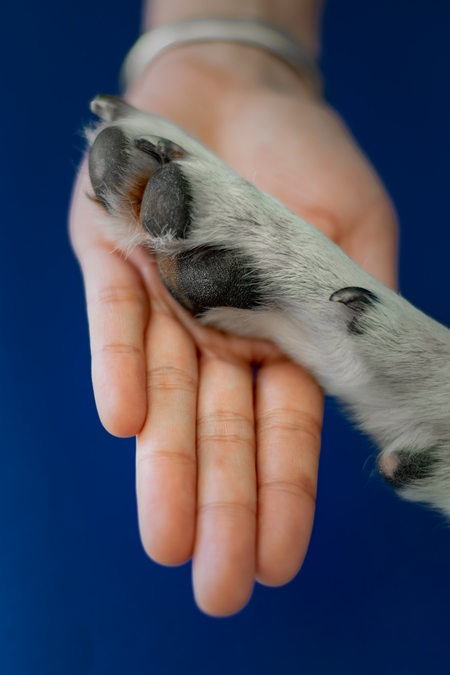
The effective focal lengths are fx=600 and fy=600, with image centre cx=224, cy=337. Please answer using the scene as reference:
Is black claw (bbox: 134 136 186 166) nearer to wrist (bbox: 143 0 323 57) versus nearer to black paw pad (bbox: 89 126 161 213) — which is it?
black paw pad (bbox: 89 126 161 213)

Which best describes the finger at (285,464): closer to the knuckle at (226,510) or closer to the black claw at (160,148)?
the knuckle at (226,510)

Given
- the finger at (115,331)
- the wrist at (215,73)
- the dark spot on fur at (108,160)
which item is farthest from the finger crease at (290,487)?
the wrist at (215,73)

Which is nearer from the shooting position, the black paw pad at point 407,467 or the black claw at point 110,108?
the black paw pad at point 407,467

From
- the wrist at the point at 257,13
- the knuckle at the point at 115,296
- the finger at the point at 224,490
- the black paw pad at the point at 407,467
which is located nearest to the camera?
the finger at the point at 224,490

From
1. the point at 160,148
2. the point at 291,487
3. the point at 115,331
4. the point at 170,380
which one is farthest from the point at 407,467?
the point at 160,148

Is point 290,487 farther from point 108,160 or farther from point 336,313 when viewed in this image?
point 108,160

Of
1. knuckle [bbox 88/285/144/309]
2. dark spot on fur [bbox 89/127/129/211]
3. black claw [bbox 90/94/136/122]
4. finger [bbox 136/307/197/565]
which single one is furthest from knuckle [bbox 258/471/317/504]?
black claw [bbox 90/94/136/122]

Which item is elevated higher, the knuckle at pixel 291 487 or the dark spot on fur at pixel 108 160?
the dark spot on fur at pixel 108 160
